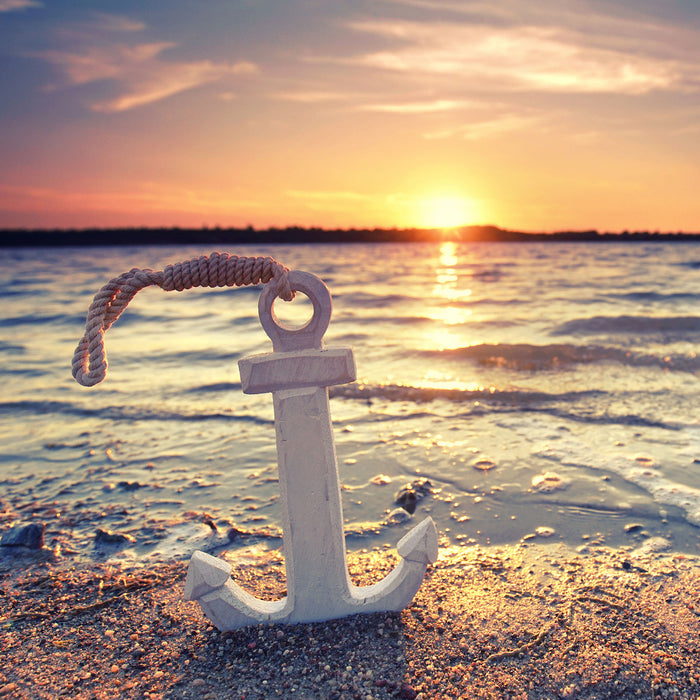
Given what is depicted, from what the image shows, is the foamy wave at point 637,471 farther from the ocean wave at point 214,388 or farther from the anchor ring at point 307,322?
the ocean wave at point 214,388

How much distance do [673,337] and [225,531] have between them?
9.08 m

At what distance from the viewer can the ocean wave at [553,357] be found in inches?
301

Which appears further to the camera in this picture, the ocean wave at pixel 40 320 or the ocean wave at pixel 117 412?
the ocean wave at pixel 40 320

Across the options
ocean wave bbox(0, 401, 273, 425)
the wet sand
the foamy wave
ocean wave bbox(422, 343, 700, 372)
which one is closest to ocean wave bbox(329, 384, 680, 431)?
the foamy wave

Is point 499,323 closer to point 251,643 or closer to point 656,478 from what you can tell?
point 656,478

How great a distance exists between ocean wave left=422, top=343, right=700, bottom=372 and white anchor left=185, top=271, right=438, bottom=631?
5704mm

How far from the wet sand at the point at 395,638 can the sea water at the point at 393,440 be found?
0.34 m

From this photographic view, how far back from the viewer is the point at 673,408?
5.45 metres

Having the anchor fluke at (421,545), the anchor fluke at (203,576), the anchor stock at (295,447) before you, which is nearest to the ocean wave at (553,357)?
the anchor fluke at (421,545)

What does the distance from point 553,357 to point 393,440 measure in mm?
4451

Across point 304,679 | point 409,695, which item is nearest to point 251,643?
point 304,679

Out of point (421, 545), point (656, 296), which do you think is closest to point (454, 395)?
point (421, 545)

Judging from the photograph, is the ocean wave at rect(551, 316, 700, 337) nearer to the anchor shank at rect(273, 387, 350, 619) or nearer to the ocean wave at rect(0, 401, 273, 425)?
the ocean wave at rect(0, 401, 273, 425)

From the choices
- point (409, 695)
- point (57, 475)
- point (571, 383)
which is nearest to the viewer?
point (409, 695)
